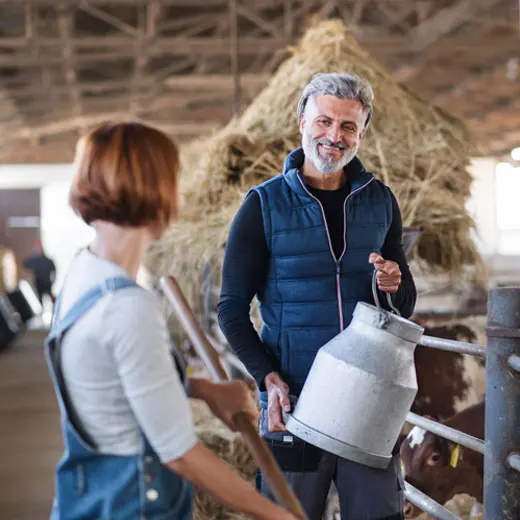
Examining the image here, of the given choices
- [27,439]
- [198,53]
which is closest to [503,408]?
[27,439]

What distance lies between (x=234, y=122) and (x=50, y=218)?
14590 millimetres

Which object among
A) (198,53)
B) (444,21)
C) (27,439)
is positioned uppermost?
(444,21)

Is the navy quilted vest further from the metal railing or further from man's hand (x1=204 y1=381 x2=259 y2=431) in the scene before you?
man's hand (x1=204 y1=381 x2=259 y2=431)

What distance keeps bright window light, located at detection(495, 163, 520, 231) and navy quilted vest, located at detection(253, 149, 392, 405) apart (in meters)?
18.1

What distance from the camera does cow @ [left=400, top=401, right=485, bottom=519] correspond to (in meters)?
3.09

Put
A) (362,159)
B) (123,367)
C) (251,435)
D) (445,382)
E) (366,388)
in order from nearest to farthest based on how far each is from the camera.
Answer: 1. (123,367)
2. (251,435)
3. (366,388)
4. (362,159)
5. (445,382)

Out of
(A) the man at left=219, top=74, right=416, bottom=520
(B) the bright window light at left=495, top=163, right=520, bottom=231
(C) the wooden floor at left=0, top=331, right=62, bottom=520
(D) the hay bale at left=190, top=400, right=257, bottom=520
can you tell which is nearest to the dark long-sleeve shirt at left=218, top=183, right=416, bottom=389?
(A) the man at left=219, top=74, right=416, bottom=520

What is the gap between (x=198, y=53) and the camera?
929 centimetres

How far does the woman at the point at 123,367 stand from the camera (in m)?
1.11

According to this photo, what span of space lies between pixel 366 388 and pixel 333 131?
58 centimetres

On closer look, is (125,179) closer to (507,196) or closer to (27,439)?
(27,439)

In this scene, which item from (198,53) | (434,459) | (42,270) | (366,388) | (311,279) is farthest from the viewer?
(42,270)

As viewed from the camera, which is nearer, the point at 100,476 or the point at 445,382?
the point at 100,476

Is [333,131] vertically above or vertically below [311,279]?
above
